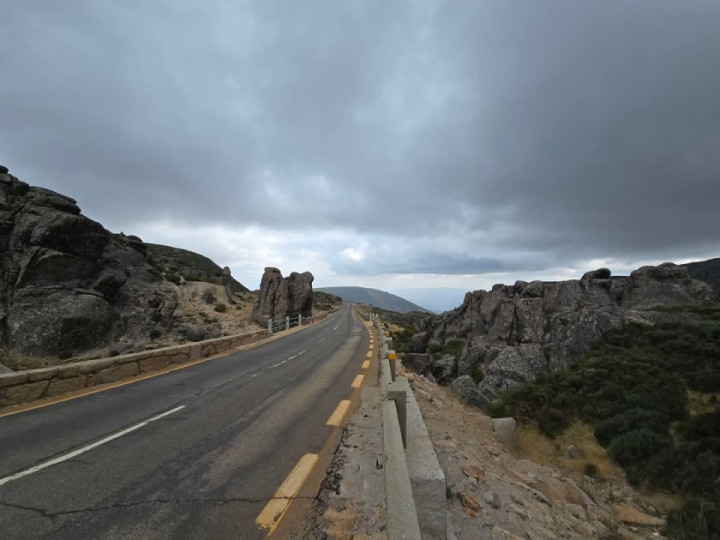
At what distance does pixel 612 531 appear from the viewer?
571 cm

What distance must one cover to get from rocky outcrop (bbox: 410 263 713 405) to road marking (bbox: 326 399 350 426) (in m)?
8.44

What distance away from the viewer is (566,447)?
10281mm

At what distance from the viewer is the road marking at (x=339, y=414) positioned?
6.48 metres

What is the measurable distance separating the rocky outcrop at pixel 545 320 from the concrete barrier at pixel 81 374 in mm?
11970

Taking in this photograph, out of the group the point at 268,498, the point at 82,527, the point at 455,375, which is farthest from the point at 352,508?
the point at 455,375

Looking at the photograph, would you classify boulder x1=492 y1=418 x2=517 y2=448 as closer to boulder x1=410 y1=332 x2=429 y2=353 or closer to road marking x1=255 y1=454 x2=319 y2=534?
road marking x1=255 y1=454 x2=319 y2=534

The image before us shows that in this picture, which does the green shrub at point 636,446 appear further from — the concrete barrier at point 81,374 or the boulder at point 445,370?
the concrete barrier at point 81,374

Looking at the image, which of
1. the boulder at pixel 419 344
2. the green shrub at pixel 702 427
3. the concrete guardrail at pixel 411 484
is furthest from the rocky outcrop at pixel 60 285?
the green shrub at pixel 702 427

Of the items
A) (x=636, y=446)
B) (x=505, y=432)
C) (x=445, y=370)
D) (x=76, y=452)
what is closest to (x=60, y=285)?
(x=76, y=452)

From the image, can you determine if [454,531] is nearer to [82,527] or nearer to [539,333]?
[82,527]

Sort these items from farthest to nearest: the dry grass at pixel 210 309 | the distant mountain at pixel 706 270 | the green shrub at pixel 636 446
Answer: the distant mountain at pixel 706 270, the dry grass at pixel 210 309, the green shrub at pixel 636 446

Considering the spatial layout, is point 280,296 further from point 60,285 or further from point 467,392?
point 467,392

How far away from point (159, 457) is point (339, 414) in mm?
3297

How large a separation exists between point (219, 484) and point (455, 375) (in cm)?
1993
